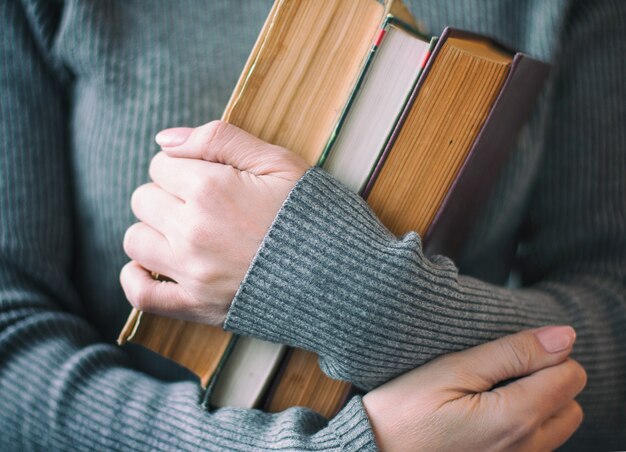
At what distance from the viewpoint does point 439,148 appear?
1.85 feet

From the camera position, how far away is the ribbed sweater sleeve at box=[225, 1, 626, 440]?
0.51 meters

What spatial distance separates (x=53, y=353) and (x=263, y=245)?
1.10 feet

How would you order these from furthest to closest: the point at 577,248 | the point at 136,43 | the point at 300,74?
the point at 577,248
the point at 136,43
the point at 300,74

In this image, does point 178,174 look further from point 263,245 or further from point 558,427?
point 558,427

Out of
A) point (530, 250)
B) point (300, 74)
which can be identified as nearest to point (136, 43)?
point (300, 74)

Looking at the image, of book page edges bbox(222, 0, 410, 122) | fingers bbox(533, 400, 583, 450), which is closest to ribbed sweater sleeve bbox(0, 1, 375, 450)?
fingers bbox(533, 400, 583, 450)

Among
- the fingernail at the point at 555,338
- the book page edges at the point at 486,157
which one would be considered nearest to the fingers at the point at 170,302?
the book page edges at the point at 486,157

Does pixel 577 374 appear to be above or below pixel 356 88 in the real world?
below

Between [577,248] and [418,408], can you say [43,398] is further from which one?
[577,248]

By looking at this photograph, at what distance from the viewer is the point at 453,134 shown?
56 centimetres

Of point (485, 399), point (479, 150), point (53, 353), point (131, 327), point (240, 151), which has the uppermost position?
point (479, 150)

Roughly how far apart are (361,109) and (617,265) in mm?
487

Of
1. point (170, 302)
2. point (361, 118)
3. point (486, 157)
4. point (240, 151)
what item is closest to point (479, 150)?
point (486, 157)

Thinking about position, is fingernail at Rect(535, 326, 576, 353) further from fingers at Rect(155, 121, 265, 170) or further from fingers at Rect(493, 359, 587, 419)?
fingers at Rect(155, 121, 265, 170)
